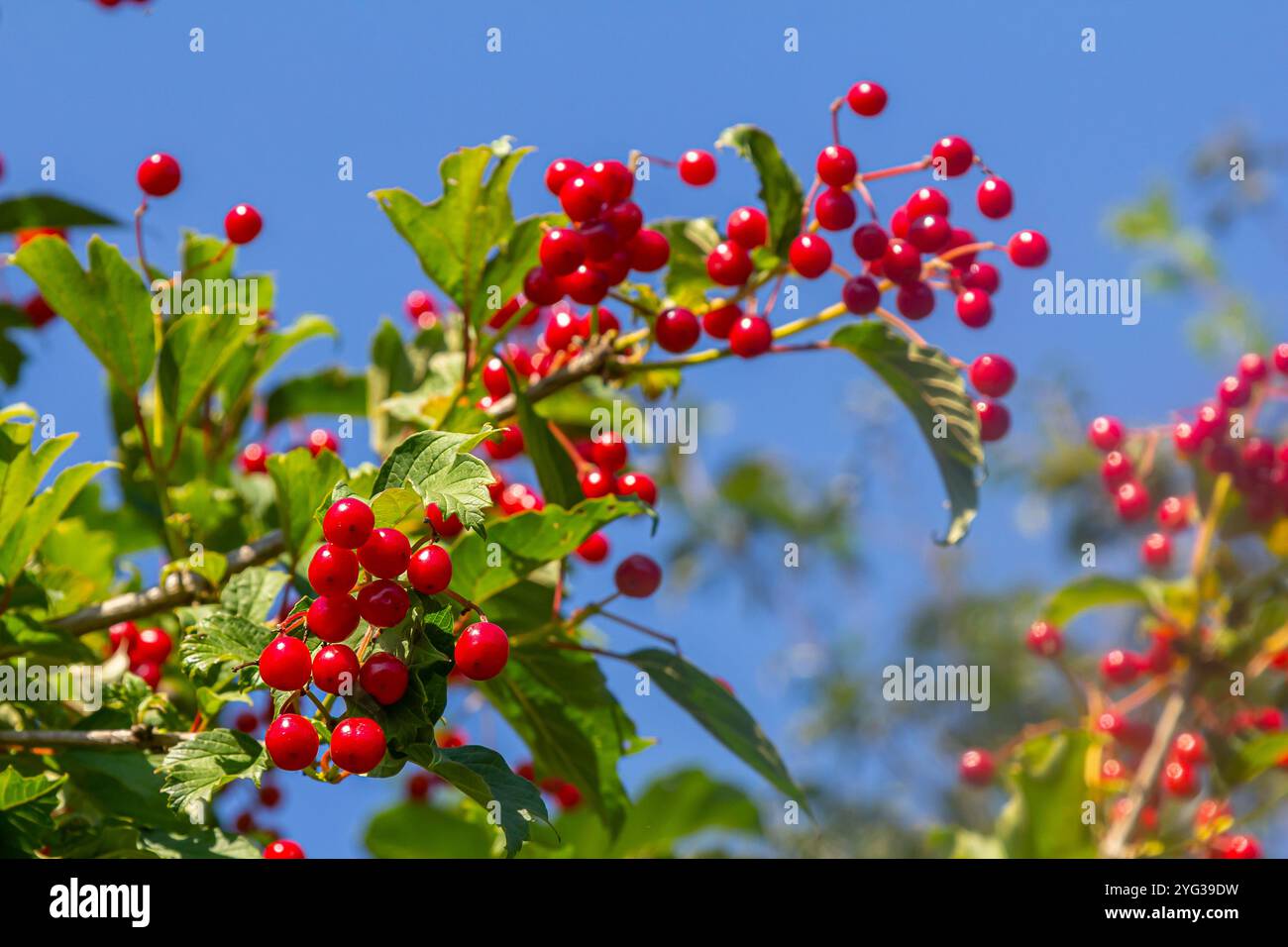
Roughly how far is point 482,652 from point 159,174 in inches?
41.2

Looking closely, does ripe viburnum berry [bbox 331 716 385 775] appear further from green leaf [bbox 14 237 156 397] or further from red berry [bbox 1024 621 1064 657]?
red berry [bbox 1024 621 1064 657]

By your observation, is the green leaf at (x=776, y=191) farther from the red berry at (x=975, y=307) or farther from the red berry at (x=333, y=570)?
the red berry at (x=333, y=570)

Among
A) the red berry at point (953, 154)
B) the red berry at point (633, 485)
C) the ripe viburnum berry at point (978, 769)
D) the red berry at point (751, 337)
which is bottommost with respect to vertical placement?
the ripe viburnum berry at point (978, 769)

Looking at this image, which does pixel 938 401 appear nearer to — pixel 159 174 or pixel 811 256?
pixel 811 256

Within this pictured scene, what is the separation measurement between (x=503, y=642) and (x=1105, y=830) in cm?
207

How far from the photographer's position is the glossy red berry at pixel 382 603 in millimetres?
1423

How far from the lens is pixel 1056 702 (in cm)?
1083

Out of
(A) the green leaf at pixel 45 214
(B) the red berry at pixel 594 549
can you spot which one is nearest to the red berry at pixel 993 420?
(B) the red berry at pixel 594 549

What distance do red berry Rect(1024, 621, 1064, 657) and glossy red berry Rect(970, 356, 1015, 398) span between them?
1376 millimetres

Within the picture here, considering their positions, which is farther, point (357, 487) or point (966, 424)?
point (966, 424)

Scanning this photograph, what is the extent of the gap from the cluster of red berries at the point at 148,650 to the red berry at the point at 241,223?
613mm

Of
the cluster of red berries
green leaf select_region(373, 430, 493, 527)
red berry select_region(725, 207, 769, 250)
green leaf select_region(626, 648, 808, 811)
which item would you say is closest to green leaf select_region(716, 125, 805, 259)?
red berry select_region(725, 207, 769, 250)
